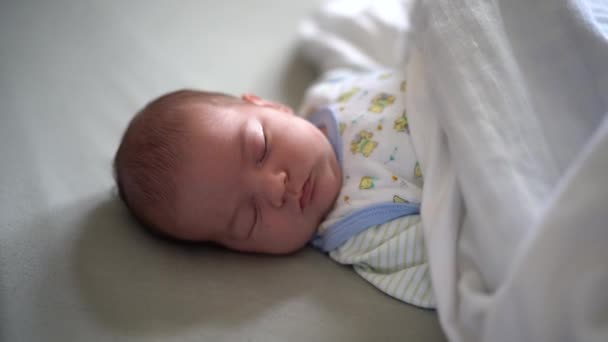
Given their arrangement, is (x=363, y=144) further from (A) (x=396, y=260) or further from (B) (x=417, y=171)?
(A) (x=396, y=260)

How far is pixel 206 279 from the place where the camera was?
2.67 feet

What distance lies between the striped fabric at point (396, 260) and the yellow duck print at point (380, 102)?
26 cm

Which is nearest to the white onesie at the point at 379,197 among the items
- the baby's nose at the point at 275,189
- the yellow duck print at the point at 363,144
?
the yellow duck print at the point at 363,144

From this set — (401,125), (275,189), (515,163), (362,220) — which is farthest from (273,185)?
(515,163)

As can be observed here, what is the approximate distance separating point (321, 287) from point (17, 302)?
18.9 inches

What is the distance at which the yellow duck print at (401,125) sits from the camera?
91cm

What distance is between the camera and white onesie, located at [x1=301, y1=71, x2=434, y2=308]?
2.64 feet

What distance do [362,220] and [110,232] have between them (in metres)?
0.46

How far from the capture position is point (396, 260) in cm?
81

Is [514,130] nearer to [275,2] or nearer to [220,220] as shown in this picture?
[220,220]

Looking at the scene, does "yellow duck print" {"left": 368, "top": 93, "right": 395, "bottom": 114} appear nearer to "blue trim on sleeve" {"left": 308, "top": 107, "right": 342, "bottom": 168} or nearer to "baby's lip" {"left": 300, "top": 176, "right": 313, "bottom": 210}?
"blue trim on sleeve" {"left": 308, "top": 107, "right": 342, "bottom": 168}

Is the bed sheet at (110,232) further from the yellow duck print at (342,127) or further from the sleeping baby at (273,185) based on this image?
the yellow duck print at (342,127)

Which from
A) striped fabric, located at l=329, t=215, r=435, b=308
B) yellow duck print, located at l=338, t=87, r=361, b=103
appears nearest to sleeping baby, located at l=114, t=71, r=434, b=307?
striped fabric, located at l=329, t=215, r=435, b=308

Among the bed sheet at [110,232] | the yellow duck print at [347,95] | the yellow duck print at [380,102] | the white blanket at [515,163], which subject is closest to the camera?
the white blanket at [515,163]
